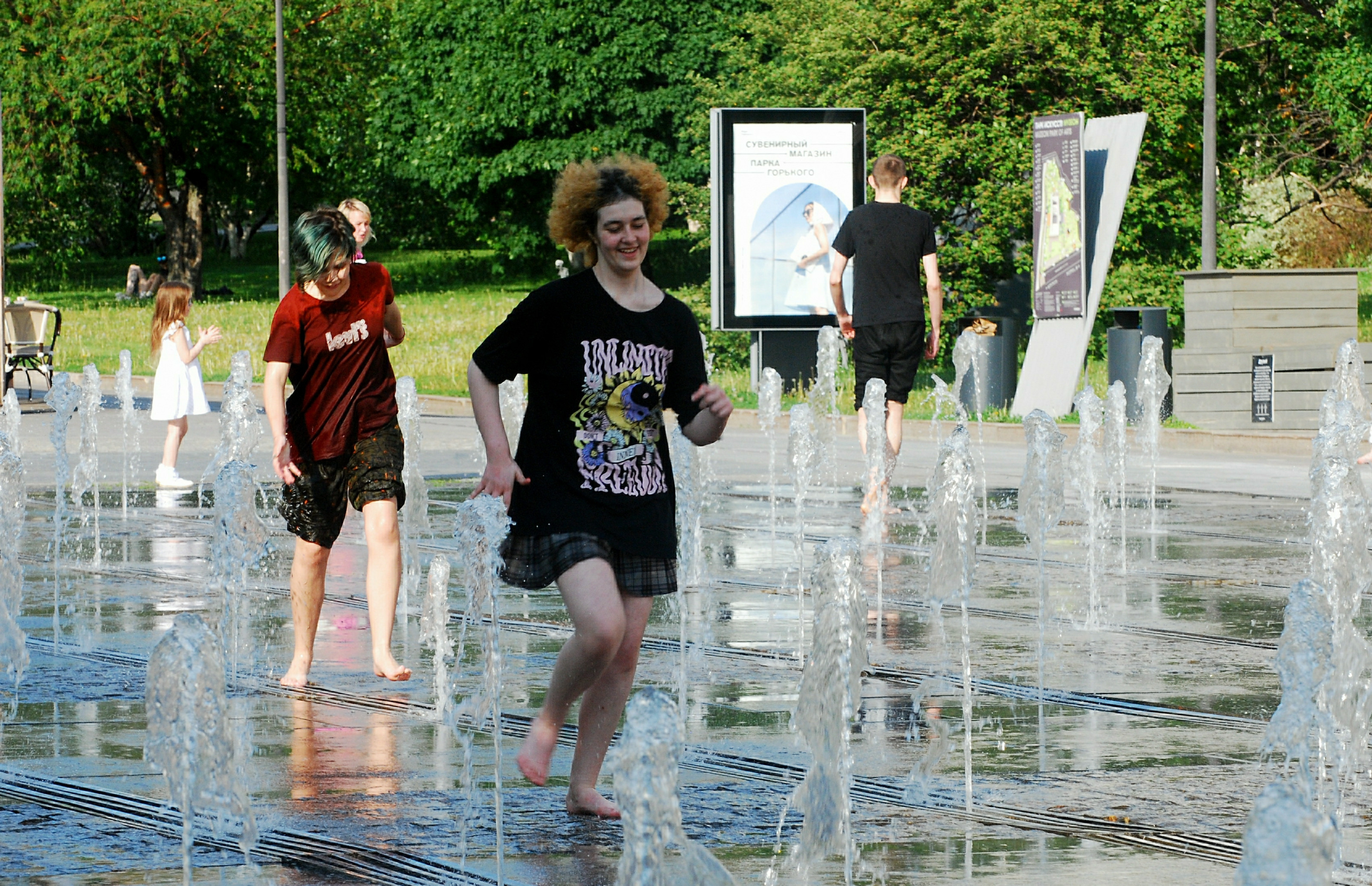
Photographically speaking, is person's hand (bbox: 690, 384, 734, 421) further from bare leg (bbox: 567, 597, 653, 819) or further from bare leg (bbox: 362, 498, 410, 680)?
bare leg (bbox: 362, 498, 410, 680)

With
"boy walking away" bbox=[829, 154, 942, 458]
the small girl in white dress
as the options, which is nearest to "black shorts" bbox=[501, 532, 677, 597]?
"boy walking away" bbox=[829, 154, 942, 458]

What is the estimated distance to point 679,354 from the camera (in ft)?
18.2

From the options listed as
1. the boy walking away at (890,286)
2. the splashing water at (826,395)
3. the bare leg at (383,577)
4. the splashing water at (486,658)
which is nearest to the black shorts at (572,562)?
the splashing water at (486,658)

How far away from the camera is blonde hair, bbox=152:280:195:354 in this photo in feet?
49.0

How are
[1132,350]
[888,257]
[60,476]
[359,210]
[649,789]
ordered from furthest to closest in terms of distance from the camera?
[1132,350] < [60,476] < [888,257] < [359,210] < [649,789]

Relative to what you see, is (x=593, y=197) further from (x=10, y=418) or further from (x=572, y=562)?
(x=10, y=418)

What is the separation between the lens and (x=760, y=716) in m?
6.83

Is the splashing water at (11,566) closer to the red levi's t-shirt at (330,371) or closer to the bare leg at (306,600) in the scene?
the bare leg at (306,600)

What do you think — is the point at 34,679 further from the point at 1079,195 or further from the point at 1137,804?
the point at 1079,195

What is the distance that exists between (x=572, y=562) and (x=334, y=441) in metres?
2.29

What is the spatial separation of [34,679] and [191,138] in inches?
1890

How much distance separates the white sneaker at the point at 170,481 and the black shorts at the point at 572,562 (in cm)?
995

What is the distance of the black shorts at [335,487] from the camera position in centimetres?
743

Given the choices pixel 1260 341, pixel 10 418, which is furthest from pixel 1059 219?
pixel 10 418
